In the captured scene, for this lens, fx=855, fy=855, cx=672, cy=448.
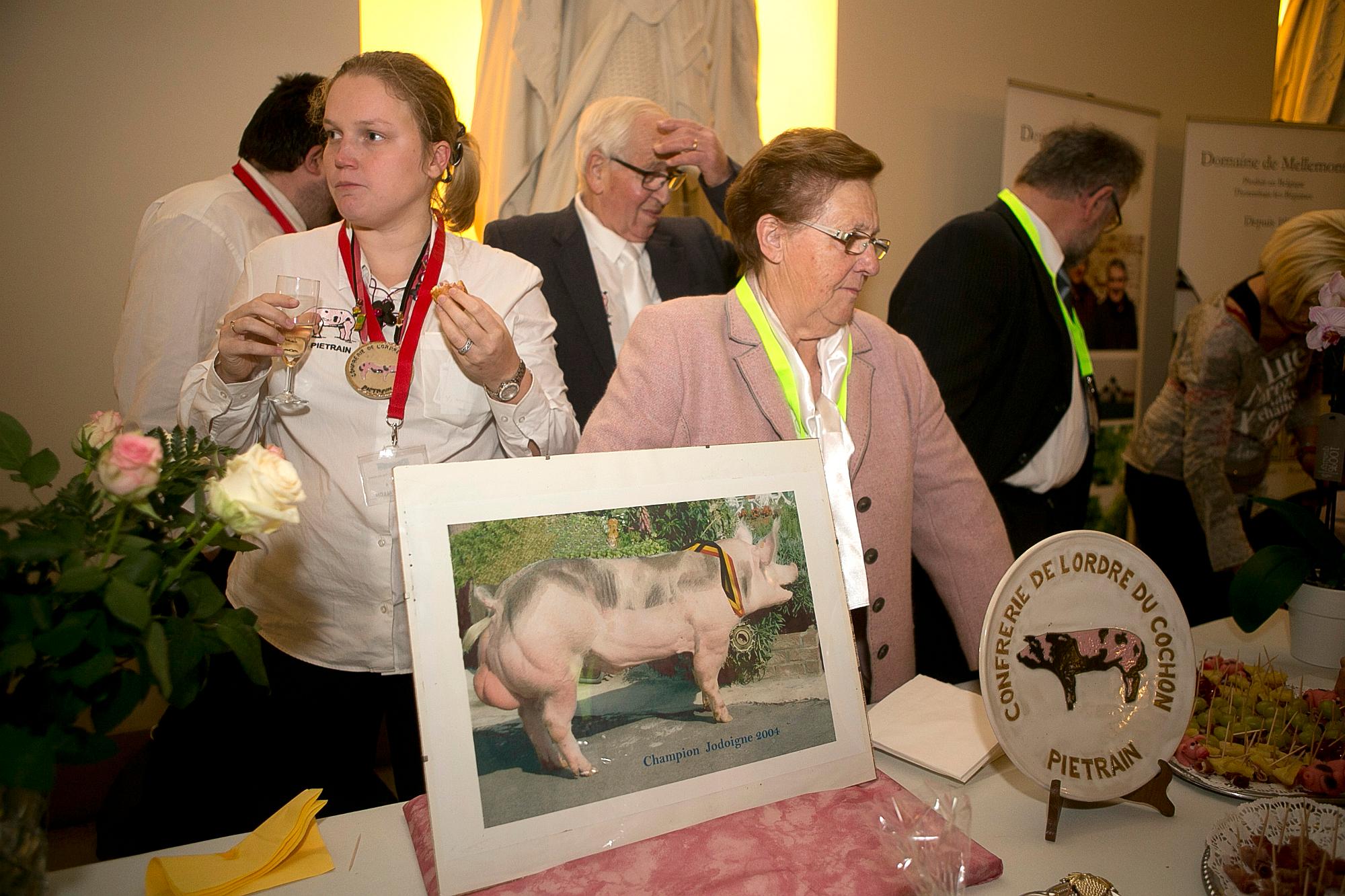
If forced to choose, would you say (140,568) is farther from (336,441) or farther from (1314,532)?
(1314,532)

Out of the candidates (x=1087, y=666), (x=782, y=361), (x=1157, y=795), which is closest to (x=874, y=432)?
(x=782, y=361)

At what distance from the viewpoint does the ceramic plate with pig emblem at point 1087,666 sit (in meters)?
1.11

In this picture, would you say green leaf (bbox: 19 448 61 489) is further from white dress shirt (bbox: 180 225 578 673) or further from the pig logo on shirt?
the pig logo on shirt

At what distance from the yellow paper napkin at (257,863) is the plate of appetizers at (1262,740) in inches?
47.4

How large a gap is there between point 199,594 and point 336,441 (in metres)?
0.82

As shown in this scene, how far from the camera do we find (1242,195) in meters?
4.91

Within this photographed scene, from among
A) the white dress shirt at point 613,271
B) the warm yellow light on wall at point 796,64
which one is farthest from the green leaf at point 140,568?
the warm yellow light on wall at point 796,64

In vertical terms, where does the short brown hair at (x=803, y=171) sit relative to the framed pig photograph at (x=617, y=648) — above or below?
above

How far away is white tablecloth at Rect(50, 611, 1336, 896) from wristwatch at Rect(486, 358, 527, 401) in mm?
725

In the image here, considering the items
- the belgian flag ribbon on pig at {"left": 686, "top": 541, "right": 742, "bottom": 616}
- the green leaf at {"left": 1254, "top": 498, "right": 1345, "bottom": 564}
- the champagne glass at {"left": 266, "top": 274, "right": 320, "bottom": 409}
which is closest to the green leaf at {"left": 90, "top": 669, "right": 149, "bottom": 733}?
the belgian flag ribbon on pig at {"left": 686, "top": 541, "right": 742, "bottom": 616}

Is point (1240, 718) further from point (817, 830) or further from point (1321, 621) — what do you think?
point (817, 830)

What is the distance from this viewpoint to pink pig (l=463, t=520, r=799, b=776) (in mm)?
967

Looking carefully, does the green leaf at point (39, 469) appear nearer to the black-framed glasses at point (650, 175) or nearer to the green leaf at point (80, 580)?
the green leaf at point (80, 580)

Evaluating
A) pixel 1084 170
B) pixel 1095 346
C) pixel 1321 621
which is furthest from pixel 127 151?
pixel 1095 346
